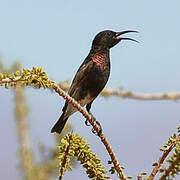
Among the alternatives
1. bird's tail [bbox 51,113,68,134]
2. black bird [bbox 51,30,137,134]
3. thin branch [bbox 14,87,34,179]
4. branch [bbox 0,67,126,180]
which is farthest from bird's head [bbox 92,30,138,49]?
branch [bbox 0,67,126,180]

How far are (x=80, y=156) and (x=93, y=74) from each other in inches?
97.6

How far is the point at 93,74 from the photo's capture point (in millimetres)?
3883

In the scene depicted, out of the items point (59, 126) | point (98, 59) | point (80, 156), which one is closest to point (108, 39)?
point (98, 59)

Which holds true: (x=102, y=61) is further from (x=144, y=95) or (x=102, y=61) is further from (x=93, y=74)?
(x=144, y=95)

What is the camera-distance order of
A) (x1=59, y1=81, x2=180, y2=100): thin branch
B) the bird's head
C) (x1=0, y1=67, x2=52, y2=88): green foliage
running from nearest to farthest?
(x1=0, y1=67, x2=52, y2=88): green foliage → (x1=59, y1=81, x2=180, y2=100): thin branch → the bird's head

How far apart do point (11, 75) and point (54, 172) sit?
2.30 m

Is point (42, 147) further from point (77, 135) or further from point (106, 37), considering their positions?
point (77, 135)

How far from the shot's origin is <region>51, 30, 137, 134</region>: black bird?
3811 mm

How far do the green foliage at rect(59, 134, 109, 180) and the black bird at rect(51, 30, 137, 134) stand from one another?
7.32 feet

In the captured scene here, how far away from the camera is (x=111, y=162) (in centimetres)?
145

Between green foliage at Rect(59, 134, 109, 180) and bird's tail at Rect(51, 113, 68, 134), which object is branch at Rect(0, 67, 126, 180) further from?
A: bird's tail at Rect(51, 113, 68, 134)

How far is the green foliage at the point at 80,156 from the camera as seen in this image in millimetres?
1388

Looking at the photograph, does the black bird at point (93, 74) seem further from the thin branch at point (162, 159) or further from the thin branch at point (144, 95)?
the thin branch at point (162, 159)

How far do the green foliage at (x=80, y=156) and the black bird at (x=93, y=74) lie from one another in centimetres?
223
